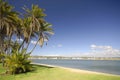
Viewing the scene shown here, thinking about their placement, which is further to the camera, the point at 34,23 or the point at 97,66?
the point at 97,66

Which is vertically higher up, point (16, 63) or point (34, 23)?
point (34, 23)

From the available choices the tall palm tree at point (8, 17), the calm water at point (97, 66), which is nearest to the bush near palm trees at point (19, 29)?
the tall palm tree at point (8, 17)

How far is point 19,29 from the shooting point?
24.7 metres

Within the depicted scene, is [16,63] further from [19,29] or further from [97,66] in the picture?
[97,66]

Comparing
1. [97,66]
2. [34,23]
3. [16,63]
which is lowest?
[97,66]

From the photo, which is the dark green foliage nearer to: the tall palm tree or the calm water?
the tall palm tree

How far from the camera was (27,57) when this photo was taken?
15.9 m

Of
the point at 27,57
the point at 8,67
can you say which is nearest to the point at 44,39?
the point at 27,57

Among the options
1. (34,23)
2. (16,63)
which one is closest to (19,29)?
(34,23)

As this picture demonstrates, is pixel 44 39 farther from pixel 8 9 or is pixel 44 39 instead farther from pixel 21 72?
pixel 21 72

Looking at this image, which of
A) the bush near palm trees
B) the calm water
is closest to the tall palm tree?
the bush near palm trees

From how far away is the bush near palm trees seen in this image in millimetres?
14836

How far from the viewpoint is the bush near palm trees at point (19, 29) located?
14836mm

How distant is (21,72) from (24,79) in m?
3.81
